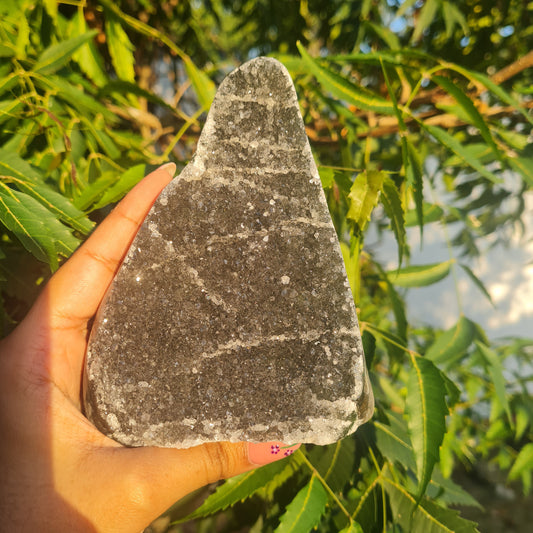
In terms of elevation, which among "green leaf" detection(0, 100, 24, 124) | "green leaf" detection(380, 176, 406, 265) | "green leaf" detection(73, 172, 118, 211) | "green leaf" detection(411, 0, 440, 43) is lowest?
"green leaf" detection(380, 176, 406, 265)

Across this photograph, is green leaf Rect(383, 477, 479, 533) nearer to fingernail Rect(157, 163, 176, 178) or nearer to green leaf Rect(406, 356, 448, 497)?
green leaf Rect(406, 356, 448, 497)

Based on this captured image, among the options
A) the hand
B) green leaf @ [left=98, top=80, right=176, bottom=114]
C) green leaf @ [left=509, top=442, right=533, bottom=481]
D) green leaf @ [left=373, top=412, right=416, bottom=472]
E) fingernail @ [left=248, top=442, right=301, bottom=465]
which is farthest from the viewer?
green leaf @ [left=509, top=442, right=533, bottom=481]

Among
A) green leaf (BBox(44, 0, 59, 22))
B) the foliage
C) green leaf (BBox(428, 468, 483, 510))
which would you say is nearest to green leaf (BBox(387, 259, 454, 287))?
the foliage

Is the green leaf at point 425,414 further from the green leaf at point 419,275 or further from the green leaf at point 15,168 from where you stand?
the green leaf at point 15,168

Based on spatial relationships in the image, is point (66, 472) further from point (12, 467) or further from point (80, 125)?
point (80, 125)

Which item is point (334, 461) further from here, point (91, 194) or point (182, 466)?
point (91, 194)
